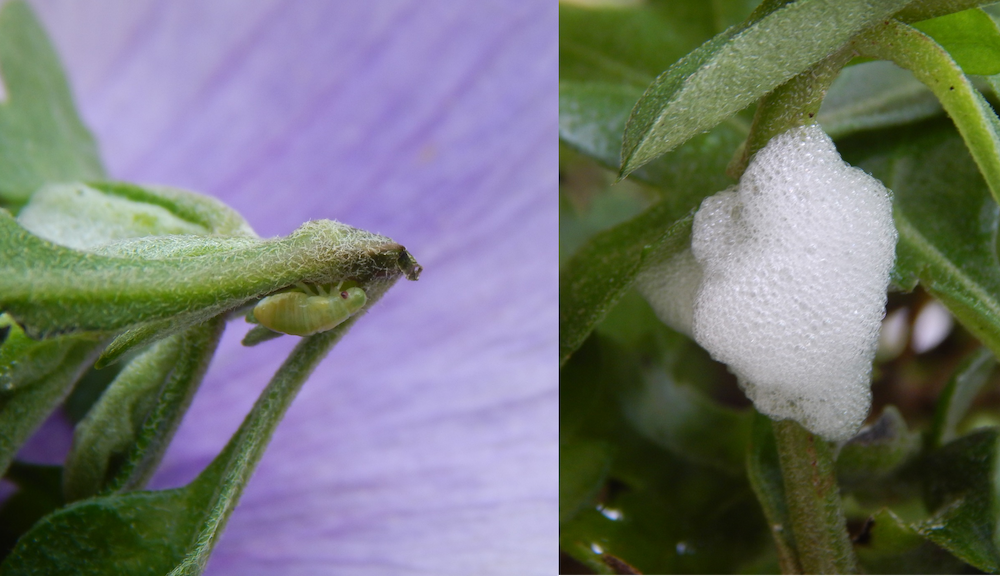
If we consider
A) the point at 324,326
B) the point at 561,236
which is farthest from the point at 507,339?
the point at 324,326

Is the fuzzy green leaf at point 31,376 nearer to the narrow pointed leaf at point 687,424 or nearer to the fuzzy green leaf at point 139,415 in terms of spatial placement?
the fuzzy green leaf at point 139,415

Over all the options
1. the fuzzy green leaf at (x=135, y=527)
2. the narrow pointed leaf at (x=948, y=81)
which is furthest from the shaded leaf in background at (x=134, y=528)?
the narrow pointed leaf at (x=948, y=81)

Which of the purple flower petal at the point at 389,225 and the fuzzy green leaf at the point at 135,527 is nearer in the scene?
the fuzzy green leaf at the point at 135,527

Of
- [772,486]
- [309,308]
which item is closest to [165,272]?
[309,308]

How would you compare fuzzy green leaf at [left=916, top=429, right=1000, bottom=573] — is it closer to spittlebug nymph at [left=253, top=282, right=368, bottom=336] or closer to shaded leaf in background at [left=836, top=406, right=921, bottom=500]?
shaded leaf in background at [left=836, top=406, right=921, bottom=500]

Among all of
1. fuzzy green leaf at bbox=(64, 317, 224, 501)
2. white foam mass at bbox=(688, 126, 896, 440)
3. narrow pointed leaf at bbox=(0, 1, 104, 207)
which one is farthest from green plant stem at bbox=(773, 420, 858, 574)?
narrow pointed leaf at bbox=(0, 1, 104, 207)
